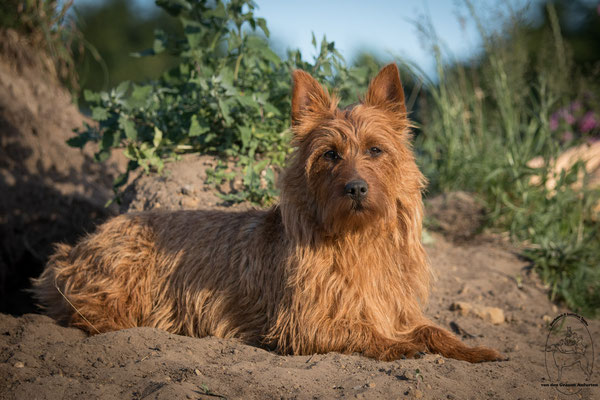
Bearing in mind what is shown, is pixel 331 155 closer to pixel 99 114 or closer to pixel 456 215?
pixel 99 114

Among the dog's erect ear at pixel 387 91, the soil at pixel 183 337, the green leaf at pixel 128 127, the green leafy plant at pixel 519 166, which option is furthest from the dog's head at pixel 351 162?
the green leafy plant at pixel 519 166

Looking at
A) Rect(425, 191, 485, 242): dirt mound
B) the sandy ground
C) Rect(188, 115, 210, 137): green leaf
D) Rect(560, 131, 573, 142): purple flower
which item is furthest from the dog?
Rect(560, 131, 573, 142): purple flower

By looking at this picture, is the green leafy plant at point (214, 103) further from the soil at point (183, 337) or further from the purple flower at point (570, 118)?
the purple flower at point (570, 118)

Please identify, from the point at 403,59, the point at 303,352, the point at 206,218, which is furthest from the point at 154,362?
the point at 403,59

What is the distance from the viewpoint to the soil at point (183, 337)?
10.3 feet

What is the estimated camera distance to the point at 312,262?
3836 mm

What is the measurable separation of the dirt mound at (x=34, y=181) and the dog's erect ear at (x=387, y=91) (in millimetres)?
4593

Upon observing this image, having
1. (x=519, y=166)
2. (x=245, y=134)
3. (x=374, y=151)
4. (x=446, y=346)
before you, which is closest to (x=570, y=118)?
(x=519, y=166)

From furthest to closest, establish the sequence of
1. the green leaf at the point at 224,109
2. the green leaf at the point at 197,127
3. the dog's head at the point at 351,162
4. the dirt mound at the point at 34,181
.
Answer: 1. the dirt mound at the point at 34,181
2. the green leaf at the point at 197,127
3. the green leaf at the point at 224,109
4. the dog's head at the point at 351,162

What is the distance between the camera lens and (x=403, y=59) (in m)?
7.85

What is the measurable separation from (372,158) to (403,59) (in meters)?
4.55

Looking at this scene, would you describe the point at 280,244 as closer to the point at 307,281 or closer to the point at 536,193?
the point at 307,281

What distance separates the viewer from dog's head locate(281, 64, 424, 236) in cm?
356

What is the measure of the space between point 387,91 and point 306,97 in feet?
2.10
